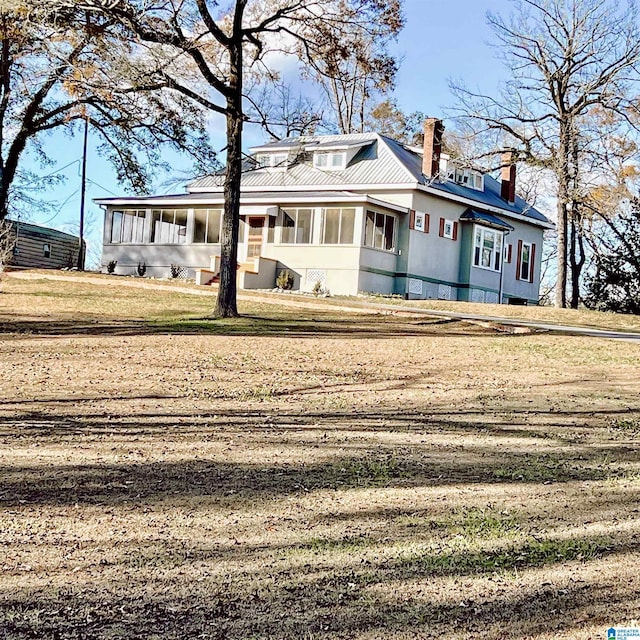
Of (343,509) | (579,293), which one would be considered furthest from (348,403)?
(579,293)

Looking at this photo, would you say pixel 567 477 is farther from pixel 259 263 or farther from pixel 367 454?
pixel 259 263

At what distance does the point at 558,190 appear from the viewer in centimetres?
2742

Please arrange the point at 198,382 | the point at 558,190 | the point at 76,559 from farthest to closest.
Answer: the point at 558,190 < the point at 198,382 < the point at 76,559

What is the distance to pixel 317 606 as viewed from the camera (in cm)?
383

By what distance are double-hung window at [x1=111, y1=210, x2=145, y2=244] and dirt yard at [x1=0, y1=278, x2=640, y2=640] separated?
24011mm

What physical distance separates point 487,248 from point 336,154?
23.6ft

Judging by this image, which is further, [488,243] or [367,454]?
[488,243]

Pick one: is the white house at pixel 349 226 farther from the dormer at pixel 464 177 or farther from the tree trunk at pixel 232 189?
the tree trunk at pixel 232 189

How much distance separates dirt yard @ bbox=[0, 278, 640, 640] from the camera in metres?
3.79

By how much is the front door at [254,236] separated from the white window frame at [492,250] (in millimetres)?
8494

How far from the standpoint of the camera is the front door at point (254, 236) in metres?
32.2

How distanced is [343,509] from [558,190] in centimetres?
2402

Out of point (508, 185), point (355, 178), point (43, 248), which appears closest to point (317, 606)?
point (355, 178)

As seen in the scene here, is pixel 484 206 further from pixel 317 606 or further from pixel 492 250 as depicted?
pixel 317 606
